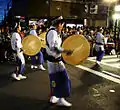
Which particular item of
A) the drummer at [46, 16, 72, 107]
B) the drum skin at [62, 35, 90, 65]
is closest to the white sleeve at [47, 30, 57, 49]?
the drummer at [46, 16, 72, 107]

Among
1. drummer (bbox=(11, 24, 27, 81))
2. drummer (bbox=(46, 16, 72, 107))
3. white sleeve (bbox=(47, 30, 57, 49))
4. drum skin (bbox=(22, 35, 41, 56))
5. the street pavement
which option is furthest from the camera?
drum skin (bbox=(22, 35, 41, 56))

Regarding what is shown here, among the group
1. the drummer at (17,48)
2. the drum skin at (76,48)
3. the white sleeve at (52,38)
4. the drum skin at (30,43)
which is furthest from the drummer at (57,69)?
the drum skin at (30,43)

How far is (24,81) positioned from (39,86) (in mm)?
797

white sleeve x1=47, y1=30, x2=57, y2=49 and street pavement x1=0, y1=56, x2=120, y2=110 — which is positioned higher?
white sleeve x1=47, y1=30, x2=57, y2=49

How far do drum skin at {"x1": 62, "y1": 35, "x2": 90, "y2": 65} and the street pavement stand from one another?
1028 mm

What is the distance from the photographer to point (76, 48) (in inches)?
203

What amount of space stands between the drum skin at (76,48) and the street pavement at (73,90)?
40.5 inches

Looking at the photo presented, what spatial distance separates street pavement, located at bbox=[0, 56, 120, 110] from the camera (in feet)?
16.8

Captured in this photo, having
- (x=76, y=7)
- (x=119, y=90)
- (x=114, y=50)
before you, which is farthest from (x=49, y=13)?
(x=119, y=90)

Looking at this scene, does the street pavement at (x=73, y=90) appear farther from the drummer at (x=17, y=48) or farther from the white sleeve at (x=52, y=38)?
the white sleeve at (x=52, y=38)

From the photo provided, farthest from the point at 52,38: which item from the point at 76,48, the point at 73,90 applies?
the point at 73,90

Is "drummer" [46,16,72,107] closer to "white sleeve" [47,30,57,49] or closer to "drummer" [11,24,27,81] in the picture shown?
"white sleeve" [47,30,57,49]

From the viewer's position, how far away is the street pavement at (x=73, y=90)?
5129 mm

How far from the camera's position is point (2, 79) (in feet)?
24.7
